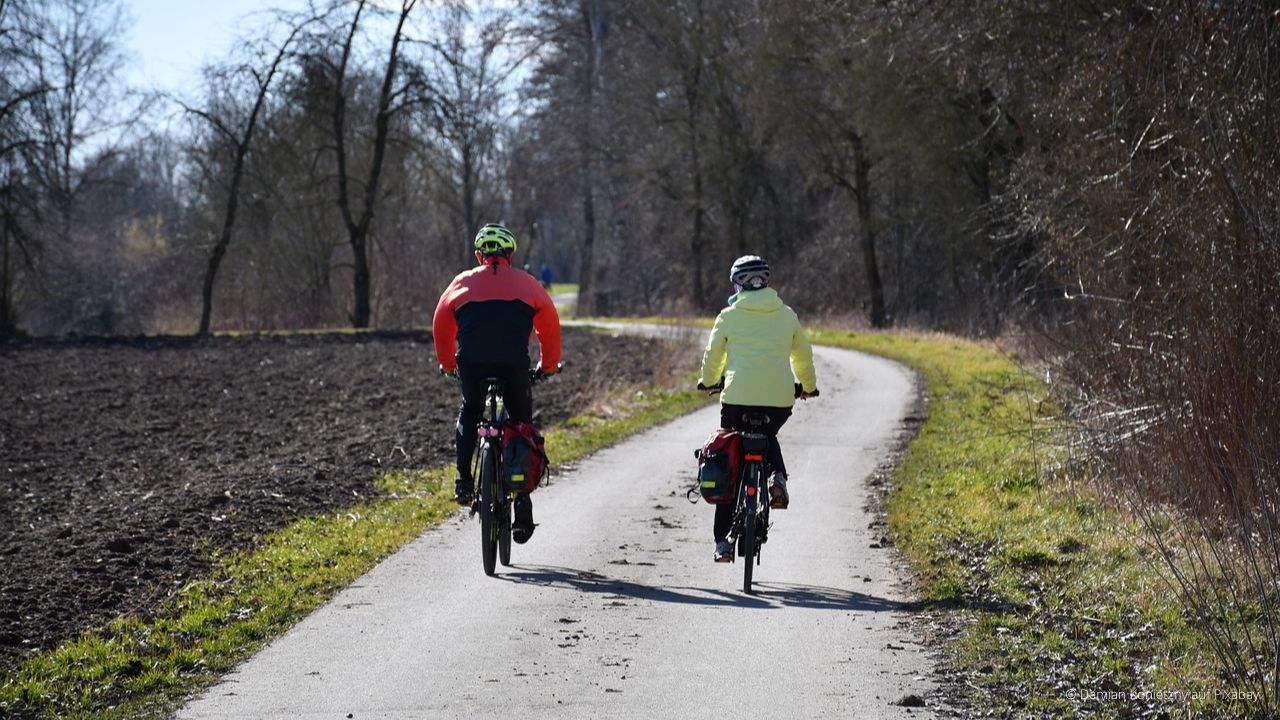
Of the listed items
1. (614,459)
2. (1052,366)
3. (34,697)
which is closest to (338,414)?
(614,459)

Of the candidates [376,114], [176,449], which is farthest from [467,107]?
[176,449]

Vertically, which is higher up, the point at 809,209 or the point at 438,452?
the point at 809,209

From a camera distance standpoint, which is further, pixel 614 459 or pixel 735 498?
pixel 614 459

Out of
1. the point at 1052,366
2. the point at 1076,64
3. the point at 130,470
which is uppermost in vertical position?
the point at 1076,64

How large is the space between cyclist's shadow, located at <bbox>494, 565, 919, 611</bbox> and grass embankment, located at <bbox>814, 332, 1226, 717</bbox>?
16.4 inches

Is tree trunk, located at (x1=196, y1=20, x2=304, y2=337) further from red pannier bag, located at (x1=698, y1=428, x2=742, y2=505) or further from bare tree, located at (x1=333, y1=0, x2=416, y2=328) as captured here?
red pannier bag, located at (x1=698, y1=428, x2=742, y2=505)

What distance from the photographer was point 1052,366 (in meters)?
13.0

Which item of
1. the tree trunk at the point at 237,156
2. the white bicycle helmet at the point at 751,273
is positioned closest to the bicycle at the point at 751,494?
the white bicycle helmet at the point at 751,273

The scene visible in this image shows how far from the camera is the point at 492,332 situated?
937cm

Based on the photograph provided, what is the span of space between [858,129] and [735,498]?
1172 inches

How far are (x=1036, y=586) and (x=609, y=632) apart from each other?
272 cm

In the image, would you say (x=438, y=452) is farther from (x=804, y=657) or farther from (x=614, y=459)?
(x=804, y=657)

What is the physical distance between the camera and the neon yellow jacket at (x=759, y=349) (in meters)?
8.98

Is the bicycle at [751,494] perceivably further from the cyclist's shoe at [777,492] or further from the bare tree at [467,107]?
the bare tree at [467,107]
